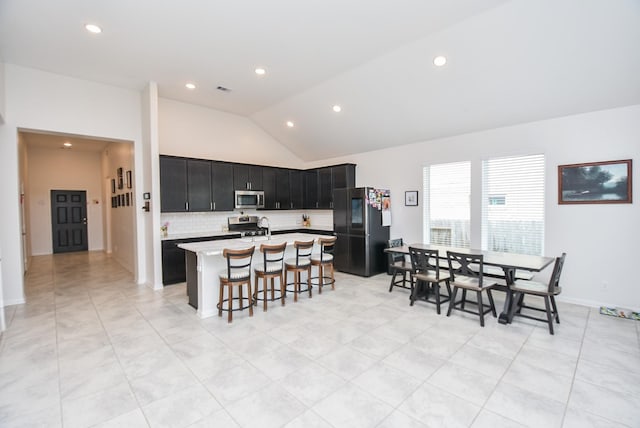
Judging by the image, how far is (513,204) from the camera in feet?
15.7

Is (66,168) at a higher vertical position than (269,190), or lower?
higher

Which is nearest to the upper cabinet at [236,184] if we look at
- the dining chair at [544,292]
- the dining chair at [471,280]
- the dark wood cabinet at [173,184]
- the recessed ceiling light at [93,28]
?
the dark wood cabinet at [173,184]

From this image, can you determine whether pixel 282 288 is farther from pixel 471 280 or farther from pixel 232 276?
pixel 471 280

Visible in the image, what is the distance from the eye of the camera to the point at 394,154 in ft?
20.7

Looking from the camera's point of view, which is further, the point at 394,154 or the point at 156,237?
the point at 394,154

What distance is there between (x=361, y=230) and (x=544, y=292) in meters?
3.14

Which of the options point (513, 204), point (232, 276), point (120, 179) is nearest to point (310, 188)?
point (232, 276)

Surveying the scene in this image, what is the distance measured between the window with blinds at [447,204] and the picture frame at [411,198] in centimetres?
18

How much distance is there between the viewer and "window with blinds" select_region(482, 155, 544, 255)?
15.0 feet

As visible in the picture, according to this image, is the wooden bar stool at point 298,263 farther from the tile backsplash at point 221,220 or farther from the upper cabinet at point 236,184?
the tile backsplash at point 221,220

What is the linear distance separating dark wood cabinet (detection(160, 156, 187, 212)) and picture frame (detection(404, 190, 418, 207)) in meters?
4.35

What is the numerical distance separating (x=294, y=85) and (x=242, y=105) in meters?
1.57

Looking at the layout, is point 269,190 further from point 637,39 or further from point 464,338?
point 637,39

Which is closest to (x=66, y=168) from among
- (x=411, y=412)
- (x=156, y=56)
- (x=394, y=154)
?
(x=156, y=56)
